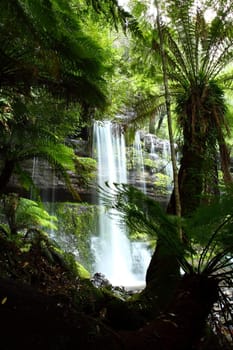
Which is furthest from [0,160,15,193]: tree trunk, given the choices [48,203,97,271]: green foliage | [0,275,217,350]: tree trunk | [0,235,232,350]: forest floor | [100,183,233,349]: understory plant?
[48,203,97,271]: green foliage

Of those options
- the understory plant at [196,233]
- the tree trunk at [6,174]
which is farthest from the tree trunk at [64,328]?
the tree trunk at [6,174]

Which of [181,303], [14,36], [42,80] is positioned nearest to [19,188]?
[42,80]

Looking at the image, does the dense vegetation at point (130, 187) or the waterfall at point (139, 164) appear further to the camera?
the waterfall at point (139, 164)

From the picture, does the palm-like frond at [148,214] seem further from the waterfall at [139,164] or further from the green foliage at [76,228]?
the waterfall at [139,164]

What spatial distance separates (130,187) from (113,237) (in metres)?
7.61

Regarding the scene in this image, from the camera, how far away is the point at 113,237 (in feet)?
31.4

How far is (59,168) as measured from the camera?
14.7 feet

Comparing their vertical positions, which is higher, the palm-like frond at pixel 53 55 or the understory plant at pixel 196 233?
the palm-like frond at pixel 53 55

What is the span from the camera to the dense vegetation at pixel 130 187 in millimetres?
1553

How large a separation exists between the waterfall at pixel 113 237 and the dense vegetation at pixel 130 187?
3.44 m

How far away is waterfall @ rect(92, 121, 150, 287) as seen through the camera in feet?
28.6

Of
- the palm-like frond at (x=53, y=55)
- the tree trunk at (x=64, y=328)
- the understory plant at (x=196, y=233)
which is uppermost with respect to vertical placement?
the palm-like frond at (x=53, y=55)

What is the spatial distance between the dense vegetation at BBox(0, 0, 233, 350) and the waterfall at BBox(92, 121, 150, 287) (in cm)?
344

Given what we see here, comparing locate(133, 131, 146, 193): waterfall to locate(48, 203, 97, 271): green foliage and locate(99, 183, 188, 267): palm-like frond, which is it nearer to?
locate(48, 203, 97, 271): green foliage
